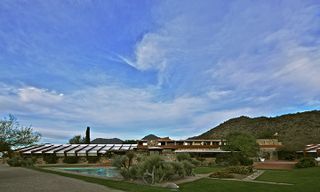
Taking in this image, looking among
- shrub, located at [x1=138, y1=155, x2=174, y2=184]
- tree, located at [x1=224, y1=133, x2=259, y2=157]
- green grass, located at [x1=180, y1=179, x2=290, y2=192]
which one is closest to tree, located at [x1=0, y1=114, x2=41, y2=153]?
shrub, located at [x1=138, y1=155, x2=174, y2=184]

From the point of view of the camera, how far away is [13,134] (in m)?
24.6

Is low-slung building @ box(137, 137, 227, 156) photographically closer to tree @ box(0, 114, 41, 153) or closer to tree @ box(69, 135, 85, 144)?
tree @ box(69, 135, 85, 144)

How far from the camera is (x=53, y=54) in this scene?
25.2 meters

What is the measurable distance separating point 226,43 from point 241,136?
74.0 ft

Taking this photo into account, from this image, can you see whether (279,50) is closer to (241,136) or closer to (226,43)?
(226,43)

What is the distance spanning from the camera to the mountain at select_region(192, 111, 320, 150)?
83.8m

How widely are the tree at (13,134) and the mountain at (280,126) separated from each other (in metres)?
59.4

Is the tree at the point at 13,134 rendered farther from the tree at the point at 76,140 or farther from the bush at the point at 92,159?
the tree at the point at 76,140

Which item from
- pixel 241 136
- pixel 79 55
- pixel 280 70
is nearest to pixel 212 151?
pixel 241 136

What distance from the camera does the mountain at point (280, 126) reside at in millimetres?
83750

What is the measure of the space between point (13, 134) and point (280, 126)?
8844cm

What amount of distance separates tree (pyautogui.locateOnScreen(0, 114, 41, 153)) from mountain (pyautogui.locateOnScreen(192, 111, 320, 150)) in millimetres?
59392

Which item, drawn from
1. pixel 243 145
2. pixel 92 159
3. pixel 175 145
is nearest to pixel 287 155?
pixel 243 145

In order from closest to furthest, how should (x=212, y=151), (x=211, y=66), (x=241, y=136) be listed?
1. (x=211, y=66)
2. (x=241, y=136)
3. (x=212, y=151)
